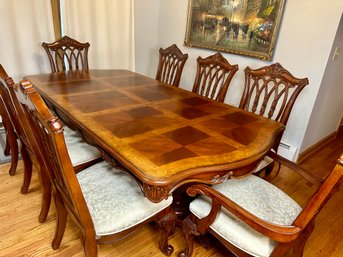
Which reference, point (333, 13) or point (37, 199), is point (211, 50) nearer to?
point (333, 13)

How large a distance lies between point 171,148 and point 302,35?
1.85m

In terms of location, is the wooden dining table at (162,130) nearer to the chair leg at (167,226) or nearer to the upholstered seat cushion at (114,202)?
the upholstered seat cushion at (114,202)

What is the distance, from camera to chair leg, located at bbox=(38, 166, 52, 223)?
4.83 ft

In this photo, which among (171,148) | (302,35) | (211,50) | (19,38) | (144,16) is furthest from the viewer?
(144,16)

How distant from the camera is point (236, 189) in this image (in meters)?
1.33

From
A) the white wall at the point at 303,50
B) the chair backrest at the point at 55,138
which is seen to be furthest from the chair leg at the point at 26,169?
the white wall at the point at 303,50

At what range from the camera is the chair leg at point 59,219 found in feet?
4.28

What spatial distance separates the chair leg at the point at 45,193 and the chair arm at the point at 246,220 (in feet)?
3.01

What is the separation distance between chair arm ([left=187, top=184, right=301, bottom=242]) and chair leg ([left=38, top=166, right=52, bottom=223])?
Answer: 92 cm

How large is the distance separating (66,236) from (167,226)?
0.69 metres

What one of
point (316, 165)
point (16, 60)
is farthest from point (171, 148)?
point (16, 60)

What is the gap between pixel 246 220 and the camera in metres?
0.97

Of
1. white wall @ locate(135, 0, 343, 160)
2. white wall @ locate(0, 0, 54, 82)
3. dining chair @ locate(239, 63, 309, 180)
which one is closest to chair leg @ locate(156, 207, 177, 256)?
dining chair @ locate(239, 63, 309, 180)

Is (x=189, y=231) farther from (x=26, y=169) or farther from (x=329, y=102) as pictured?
(x=329, y=102)
